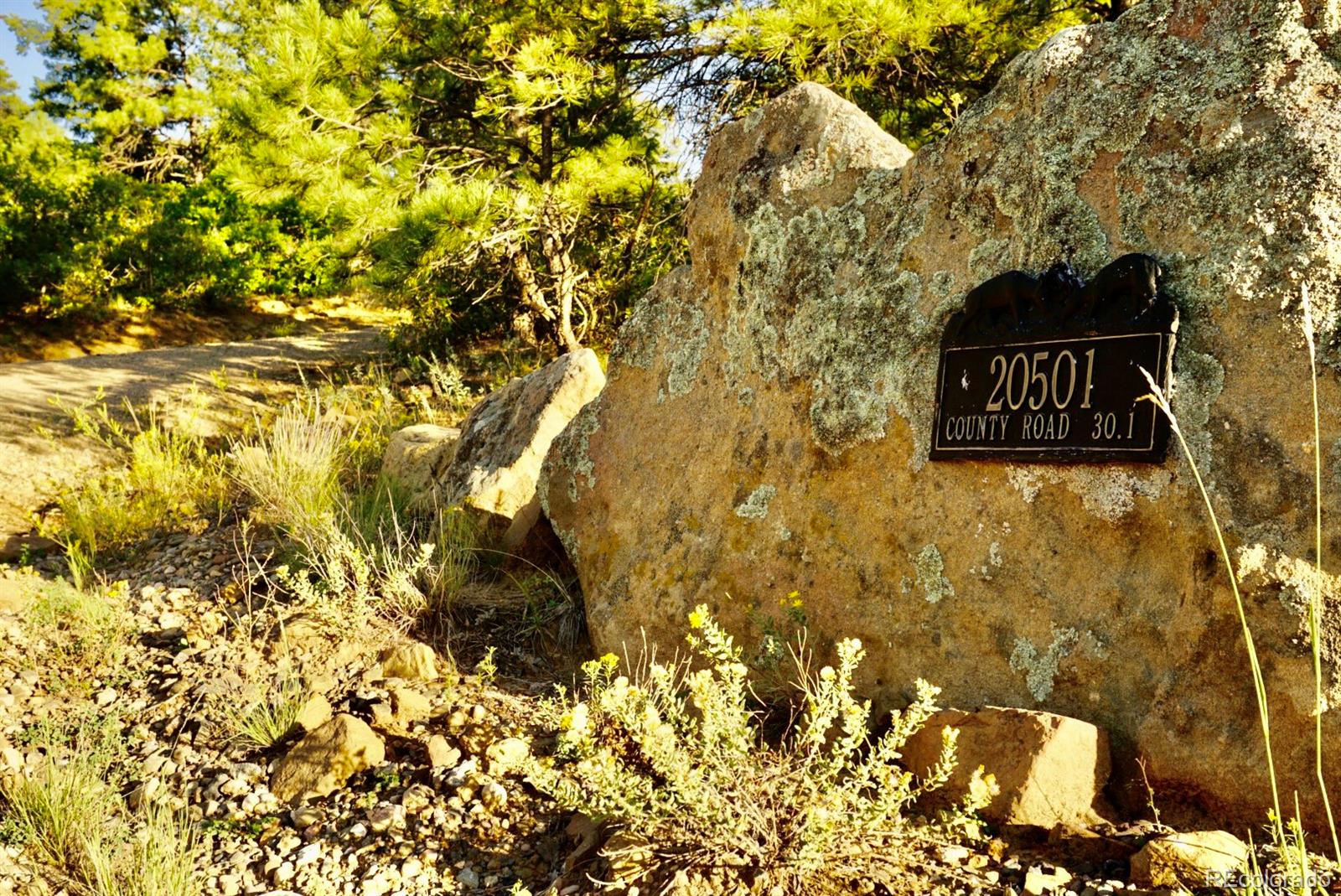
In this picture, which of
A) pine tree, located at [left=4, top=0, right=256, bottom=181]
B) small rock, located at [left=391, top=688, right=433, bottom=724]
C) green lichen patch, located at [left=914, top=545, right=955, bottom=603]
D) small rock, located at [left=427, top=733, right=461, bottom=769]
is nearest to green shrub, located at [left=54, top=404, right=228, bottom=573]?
small rock, located at [left=391, top=688, right=433, bottom=724]

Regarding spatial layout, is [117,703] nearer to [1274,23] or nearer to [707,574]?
[707,574]

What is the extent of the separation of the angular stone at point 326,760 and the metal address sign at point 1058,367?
193 cm

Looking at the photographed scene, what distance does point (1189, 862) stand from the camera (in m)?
1.99

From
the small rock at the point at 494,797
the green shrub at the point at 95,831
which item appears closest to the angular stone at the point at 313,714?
the green shrub at the point at 95,831

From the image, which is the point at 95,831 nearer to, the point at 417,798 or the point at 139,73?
the point at 417,798

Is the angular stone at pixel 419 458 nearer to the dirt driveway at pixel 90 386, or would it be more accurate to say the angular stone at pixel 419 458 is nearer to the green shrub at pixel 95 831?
the dirt driveway at pixel 90 386

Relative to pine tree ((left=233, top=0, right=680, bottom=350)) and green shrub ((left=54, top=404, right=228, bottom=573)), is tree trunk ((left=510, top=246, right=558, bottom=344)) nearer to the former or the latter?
pine tree ((left=233, top=0, right=680, bottom=350))

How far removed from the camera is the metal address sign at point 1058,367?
7.65 feet

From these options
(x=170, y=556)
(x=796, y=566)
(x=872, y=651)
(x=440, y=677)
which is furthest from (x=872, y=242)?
(x=170, y=556)

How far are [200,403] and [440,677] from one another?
4512 mm

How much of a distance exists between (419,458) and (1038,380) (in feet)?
12.1

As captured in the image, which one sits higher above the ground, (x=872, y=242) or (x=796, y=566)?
(x=872, y=242)

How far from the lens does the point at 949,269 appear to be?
9.47ft

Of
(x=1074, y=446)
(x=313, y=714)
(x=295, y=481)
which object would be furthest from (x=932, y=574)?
(x=295, y=481)
